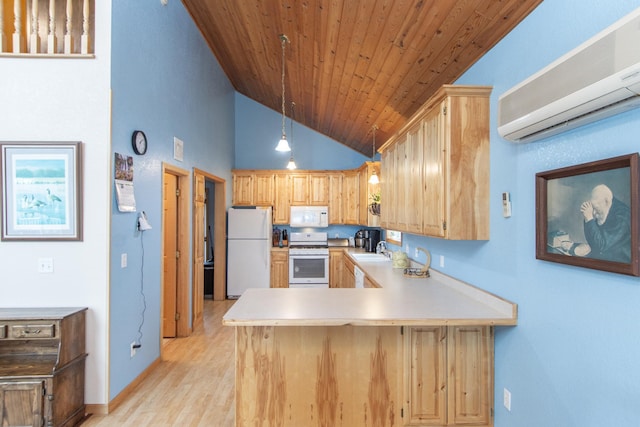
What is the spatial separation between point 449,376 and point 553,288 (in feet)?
3.00

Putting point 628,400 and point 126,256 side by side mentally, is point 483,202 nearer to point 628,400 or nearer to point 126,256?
point 628,400

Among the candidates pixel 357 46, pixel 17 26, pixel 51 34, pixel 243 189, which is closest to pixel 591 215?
pixel 357 46

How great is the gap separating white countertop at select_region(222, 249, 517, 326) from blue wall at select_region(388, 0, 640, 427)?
148mm

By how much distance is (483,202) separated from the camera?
2.17 metres

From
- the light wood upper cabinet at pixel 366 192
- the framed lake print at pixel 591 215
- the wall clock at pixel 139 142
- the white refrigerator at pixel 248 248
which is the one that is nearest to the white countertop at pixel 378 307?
the framed lake print at pixel 591 215

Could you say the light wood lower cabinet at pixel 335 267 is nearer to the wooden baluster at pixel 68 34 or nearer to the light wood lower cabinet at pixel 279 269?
the light wood lower cabinet at pixel 279 269

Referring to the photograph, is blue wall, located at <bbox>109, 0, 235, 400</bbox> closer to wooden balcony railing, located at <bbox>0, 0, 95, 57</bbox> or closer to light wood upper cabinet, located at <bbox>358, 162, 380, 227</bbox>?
wooden balcony railing, located at <bbox>0, 0, 95, 57</bbox>

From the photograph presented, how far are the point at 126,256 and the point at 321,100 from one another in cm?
310

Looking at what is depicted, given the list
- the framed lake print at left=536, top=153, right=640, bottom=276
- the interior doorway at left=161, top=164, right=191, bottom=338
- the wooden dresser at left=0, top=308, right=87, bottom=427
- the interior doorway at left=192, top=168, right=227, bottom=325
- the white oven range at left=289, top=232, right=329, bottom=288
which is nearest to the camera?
the framed lake print at left=536, top=153, right=640, bottom=276

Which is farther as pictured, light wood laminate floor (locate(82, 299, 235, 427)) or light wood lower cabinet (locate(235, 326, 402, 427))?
light wood laminate floor (locate(82, 299, 235, 427))

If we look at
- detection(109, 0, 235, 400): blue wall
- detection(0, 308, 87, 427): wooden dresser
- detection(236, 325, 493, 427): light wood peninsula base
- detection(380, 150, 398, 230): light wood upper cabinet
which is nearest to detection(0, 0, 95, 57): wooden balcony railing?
detection(109, 0, 235, 400): blue wall

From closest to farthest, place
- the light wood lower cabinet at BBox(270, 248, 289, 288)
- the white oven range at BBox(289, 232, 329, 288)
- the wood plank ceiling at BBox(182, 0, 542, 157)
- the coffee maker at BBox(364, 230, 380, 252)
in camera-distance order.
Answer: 1. the wood plank ceiling at BBox(182, 0, 542, 157)
2. the coffee maker at BBox(364, 230, 380, 252)
3. the white oven range at BBox(289, 232, 329, 288)
4. the light wood lower cabinet at BBox(270, 248, 289, 288)

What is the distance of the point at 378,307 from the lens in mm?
2135

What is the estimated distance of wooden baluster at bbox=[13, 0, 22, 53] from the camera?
2516mm
